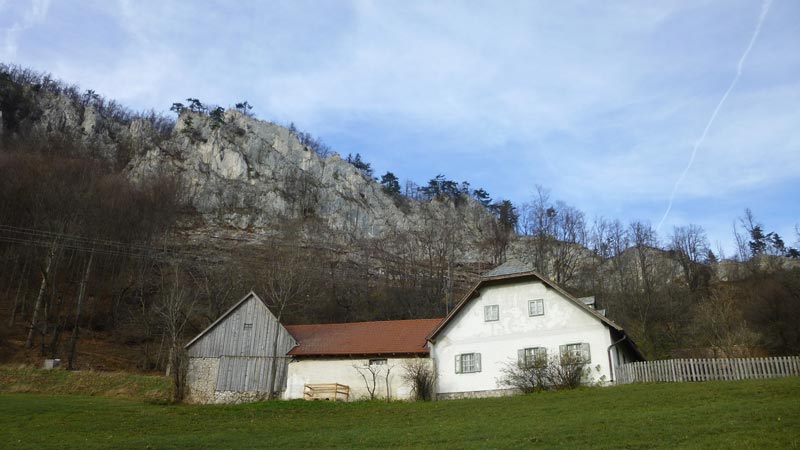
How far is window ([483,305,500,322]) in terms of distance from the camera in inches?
1129

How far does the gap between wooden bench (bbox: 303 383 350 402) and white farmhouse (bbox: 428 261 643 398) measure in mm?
4696

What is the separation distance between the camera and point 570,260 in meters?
54.2

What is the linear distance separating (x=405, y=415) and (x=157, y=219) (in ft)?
147

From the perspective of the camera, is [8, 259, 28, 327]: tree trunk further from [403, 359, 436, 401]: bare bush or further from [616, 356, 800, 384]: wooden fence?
[616, 356, 800, 384]: wooden fence

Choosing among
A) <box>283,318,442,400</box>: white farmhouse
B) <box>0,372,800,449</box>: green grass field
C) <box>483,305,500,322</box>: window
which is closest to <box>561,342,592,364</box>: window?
<box>0,372,800,449</box>: green grass field

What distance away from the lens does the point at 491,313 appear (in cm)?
2881

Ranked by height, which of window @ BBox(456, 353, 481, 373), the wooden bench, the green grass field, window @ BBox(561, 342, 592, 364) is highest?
window @ BBox(561, 342, 592, 364)

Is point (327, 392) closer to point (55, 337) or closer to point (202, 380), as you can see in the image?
point (202, 380)

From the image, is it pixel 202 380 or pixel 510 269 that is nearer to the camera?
pixel 510 269

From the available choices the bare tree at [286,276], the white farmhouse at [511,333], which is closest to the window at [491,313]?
the white farmhouse at [511,333]

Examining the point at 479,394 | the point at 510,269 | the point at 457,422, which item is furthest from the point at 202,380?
the point at 510,269

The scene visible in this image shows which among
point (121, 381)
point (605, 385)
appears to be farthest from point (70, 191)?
point (605, 385)

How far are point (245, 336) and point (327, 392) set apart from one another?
6.05 metres

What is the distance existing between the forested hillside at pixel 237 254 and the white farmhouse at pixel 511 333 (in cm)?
1010
